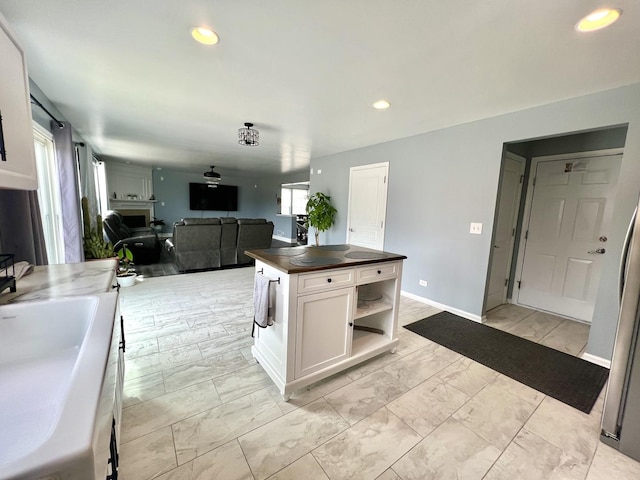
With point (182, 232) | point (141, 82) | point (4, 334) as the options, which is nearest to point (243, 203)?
point (182, 232)

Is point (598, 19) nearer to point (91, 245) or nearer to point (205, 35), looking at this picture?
point (205, 35)

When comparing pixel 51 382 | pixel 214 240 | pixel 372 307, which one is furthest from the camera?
pixel 214 240

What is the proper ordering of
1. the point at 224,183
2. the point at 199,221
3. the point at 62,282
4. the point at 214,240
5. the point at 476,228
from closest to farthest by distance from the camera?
the point at 62,282 < the point at 476,228 < the point at 199,221 < the point at 214,240 < the point at 224,183

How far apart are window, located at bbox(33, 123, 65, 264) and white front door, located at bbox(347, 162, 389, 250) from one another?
13.0ft

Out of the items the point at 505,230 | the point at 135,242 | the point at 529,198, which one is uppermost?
the point at 529,198

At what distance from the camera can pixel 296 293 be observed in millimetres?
1656

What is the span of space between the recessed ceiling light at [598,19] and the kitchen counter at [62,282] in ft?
9.45

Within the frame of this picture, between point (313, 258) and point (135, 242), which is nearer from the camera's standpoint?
point (313, 258)

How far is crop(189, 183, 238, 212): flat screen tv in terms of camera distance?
9188mm

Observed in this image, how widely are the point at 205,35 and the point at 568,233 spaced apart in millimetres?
4275

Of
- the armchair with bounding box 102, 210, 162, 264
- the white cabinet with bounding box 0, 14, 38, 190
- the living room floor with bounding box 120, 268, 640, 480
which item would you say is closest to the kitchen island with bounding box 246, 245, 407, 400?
the living room floor with bounding box 120, 268, 640, 480

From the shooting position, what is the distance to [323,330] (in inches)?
72.9

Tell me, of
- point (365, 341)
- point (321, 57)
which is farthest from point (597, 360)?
point (321, 57)

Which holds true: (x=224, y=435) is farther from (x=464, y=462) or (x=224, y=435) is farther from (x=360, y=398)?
(x=464, y=462)
